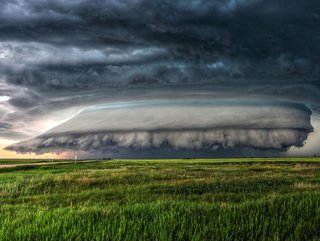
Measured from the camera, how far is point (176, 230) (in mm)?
8914

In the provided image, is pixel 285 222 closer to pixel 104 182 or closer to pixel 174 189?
pixel 174 189

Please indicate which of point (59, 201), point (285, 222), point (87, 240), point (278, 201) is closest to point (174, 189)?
point (59, 201)

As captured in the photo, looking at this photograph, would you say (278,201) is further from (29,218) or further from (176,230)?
(29,218)

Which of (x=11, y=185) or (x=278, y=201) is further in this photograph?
(x=11, y=185)

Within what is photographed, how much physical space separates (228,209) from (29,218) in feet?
20.9

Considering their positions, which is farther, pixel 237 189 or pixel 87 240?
pixel 237 189

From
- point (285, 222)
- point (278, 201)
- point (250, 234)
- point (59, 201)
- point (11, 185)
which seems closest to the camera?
point (250, 234)

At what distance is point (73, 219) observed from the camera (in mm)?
9789

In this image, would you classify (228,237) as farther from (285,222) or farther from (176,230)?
(285,222)

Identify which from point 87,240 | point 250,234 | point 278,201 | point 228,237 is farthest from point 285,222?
point 87,240

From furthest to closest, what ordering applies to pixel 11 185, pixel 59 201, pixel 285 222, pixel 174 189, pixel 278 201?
pixel 11 185 < pixel 174 189 < pixel 59 201 < pixel 278 201 < pixel 285 222

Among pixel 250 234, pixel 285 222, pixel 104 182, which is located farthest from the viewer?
A: pixel 104 182

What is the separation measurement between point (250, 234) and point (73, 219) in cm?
501

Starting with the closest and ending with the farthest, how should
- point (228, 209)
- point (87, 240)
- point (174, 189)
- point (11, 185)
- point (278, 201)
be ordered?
point (87, 240) → point (228, 209) → point (278, 201) → point (174, 189) → point (11, 185)
